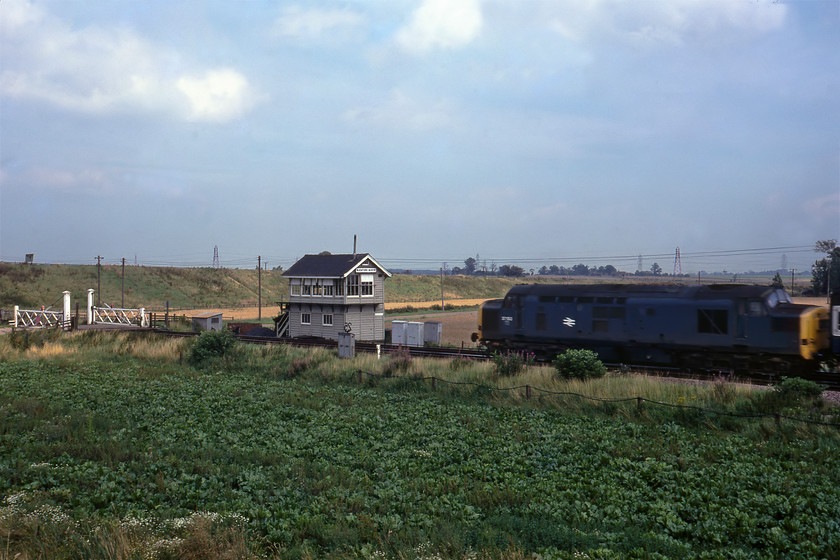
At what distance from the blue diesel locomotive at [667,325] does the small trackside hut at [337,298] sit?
13.9 meters

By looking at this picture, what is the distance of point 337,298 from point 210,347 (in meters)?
13.2

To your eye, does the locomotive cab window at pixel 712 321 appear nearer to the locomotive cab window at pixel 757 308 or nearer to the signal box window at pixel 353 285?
the locomotive cab window at pixel 757 308

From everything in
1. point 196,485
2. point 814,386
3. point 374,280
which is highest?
point 374,280

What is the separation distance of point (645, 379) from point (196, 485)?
49.0 ft

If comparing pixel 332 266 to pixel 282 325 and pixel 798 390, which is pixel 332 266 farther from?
pixel 798 390

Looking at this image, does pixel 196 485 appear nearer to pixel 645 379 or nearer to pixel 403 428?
pixel 403 428

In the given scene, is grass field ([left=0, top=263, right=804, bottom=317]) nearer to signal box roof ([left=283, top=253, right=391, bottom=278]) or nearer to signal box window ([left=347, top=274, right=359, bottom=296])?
signal box roof ([left=283, top=253, right=391, bottom=278])

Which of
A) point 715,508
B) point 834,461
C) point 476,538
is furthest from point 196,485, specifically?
point 834,461

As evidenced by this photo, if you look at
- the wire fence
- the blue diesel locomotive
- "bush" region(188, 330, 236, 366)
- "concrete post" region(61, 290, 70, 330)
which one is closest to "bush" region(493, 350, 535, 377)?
the wire fence

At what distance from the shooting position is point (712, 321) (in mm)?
23453

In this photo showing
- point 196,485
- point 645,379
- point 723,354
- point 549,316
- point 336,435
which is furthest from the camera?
point 549,316

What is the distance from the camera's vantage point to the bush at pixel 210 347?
2902 cm

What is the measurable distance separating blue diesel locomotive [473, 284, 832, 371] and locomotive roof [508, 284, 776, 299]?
38 mm

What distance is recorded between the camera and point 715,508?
10.1 metres
